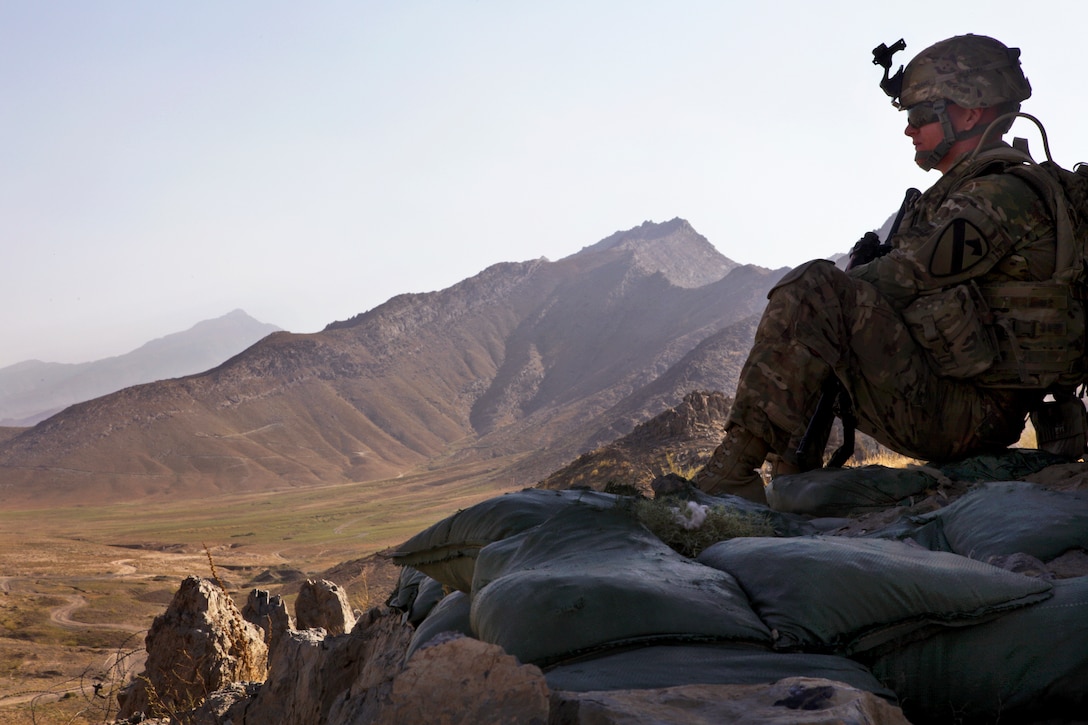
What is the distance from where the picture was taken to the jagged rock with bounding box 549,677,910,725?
3.96 ft

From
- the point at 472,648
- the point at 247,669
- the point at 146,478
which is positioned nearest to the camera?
the point at 472,648

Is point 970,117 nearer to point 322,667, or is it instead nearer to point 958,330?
point 958,330

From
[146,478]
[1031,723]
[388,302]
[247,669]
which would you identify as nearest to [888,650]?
[1031,723]

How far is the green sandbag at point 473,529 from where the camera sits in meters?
2.42

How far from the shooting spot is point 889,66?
4.57m

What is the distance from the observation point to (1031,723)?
5.82 feet

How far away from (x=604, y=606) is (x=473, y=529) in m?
0.83

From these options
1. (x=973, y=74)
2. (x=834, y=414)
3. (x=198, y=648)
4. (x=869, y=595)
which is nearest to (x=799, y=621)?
(x=869, y=595)

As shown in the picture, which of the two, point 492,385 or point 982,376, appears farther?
point 492,385

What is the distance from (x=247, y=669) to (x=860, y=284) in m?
4.00

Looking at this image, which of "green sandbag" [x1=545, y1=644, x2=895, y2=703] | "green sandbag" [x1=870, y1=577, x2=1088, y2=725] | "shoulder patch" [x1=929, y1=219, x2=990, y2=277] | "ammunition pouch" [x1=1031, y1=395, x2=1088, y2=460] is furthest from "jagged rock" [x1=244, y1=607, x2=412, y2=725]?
"ammunition pouch" [x1=1031, y1=395, x2=1088, y2=460]

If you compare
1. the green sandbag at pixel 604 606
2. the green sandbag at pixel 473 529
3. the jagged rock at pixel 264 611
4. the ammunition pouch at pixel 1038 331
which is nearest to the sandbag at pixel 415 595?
the green sandbag at pixel 473 529

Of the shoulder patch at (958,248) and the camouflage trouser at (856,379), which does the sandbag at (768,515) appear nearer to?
the camouflage trouser at (856,379)

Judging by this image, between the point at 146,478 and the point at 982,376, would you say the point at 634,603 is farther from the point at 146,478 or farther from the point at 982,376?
the point at 146,478
